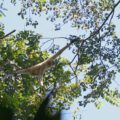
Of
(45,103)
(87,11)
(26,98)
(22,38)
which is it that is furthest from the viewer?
(87,11)

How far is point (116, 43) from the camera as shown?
1200 centimetres

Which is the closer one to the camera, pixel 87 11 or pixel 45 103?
pixel 45 103

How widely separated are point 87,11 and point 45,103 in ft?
39.1

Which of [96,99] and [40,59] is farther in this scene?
[96,99]

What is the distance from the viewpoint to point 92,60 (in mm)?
11633

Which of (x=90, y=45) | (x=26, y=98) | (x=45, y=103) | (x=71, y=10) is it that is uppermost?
(x=71, y=10)

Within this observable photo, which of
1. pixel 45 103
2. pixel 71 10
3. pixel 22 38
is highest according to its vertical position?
pixel 71 10

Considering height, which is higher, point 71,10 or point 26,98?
point 71,10

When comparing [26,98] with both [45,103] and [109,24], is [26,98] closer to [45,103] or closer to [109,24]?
[109,24]

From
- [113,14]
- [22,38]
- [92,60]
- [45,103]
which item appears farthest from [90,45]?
[45,103]

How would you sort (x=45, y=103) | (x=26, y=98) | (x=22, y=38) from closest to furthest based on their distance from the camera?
(x=45, y=103) → (x=26, y=98) → (x=22, y=38)

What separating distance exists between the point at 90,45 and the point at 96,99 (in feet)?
7.82

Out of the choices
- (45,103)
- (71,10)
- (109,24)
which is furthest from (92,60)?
(45,103)

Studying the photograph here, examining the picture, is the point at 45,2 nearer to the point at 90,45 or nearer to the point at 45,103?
the point at 90,45
